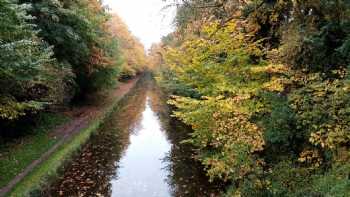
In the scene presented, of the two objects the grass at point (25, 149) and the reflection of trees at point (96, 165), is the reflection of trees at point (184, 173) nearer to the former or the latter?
the reflection of trees at point (96, 165)

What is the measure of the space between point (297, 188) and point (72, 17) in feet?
63.3

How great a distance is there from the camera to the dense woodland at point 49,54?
12070mm

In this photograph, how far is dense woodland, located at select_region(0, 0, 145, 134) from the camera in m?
12.1

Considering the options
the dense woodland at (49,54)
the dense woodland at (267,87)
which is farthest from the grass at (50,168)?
the dense woodland at (267,87)

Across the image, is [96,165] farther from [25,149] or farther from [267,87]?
[267,87]

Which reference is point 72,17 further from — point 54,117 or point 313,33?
point 313,33

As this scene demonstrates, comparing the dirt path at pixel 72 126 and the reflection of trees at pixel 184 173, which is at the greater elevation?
the dirt path at pixel 72 126

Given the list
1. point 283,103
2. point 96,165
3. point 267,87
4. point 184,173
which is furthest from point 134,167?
point 283,103

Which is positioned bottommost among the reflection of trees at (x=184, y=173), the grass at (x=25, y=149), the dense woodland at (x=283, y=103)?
the reflection of trees at (x=184, y=173)

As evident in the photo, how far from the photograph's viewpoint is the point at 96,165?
1675 centimetres

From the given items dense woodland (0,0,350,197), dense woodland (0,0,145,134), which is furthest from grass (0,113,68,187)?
dense woodland (0,0,350,197)

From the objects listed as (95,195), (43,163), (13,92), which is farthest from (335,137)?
(13,92)

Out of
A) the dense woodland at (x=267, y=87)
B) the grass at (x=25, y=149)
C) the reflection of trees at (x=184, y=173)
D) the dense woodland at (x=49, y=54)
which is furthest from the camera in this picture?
the grass at (x=25, y=149)

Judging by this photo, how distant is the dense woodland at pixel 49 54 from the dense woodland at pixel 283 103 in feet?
19.2
